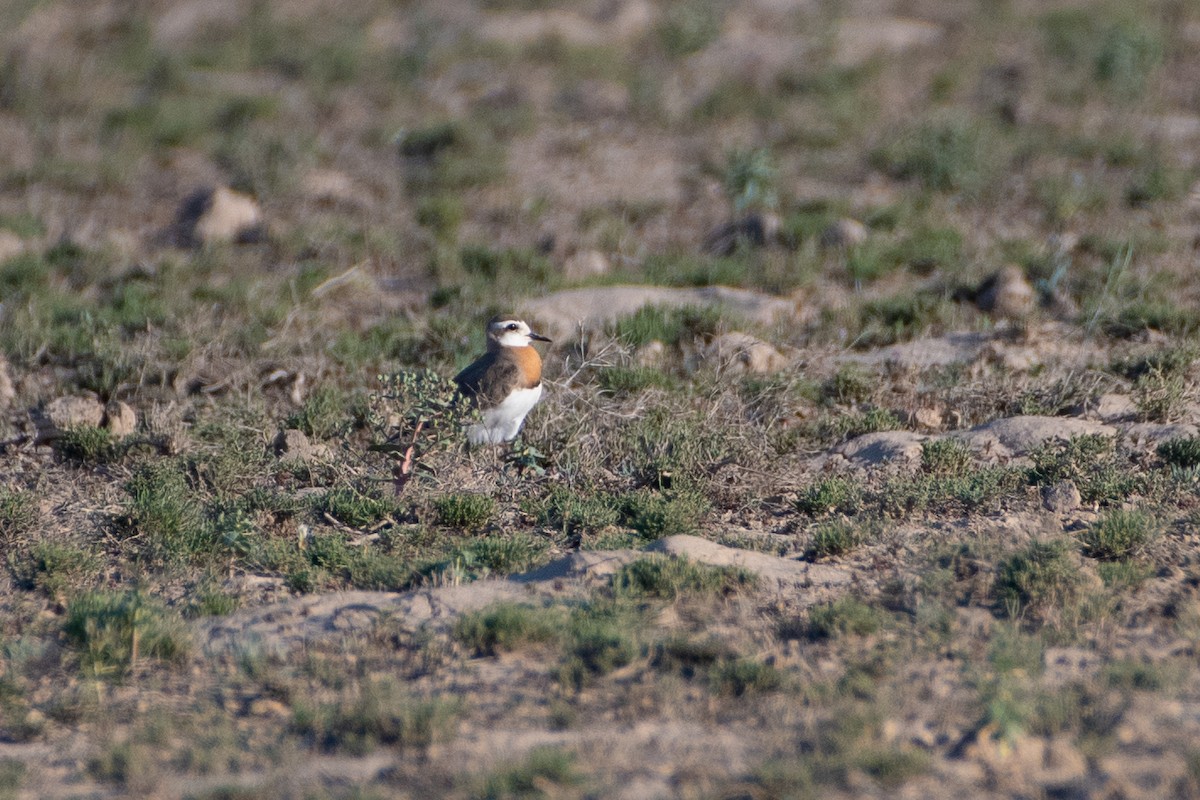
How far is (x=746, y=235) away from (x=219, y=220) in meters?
4.49

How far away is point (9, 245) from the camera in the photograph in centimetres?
1067

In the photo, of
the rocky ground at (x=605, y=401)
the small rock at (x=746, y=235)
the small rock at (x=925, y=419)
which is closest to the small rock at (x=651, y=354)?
the rocky ground at (x=605, y=401)

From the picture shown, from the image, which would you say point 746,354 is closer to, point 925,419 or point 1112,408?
point 925,419

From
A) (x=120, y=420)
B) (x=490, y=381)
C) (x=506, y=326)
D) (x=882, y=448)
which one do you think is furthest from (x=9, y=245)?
(x=882, y=448)

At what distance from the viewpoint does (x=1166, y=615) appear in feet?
16.4

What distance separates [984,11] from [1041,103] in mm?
2927

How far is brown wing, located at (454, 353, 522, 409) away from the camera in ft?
24.5

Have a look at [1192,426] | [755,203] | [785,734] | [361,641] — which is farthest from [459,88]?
[785,734]

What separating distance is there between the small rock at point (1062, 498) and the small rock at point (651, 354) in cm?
297

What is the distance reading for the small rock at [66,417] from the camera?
780 centimetres

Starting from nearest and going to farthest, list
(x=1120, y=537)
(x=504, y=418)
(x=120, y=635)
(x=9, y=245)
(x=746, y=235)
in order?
(x=120, y=635), (x=1120, y=537), (x=504, y=418), (x=746, y=235), (x=9, y=245)

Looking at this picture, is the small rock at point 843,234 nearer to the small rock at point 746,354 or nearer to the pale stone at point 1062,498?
the small rock at point 746,354

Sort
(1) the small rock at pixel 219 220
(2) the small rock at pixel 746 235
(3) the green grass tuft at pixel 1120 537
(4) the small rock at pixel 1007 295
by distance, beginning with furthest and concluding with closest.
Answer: (1) the small rock at pixel 219 220
(2) the small rock at pixel 746 235
(4) the small rock at pixel 1007 295
(3) the green grass tuft at pixel 1120 537

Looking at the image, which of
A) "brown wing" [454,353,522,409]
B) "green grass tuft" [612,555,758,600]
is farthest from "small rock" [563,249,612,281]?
"green grass tuft" [612,555,758,600]
